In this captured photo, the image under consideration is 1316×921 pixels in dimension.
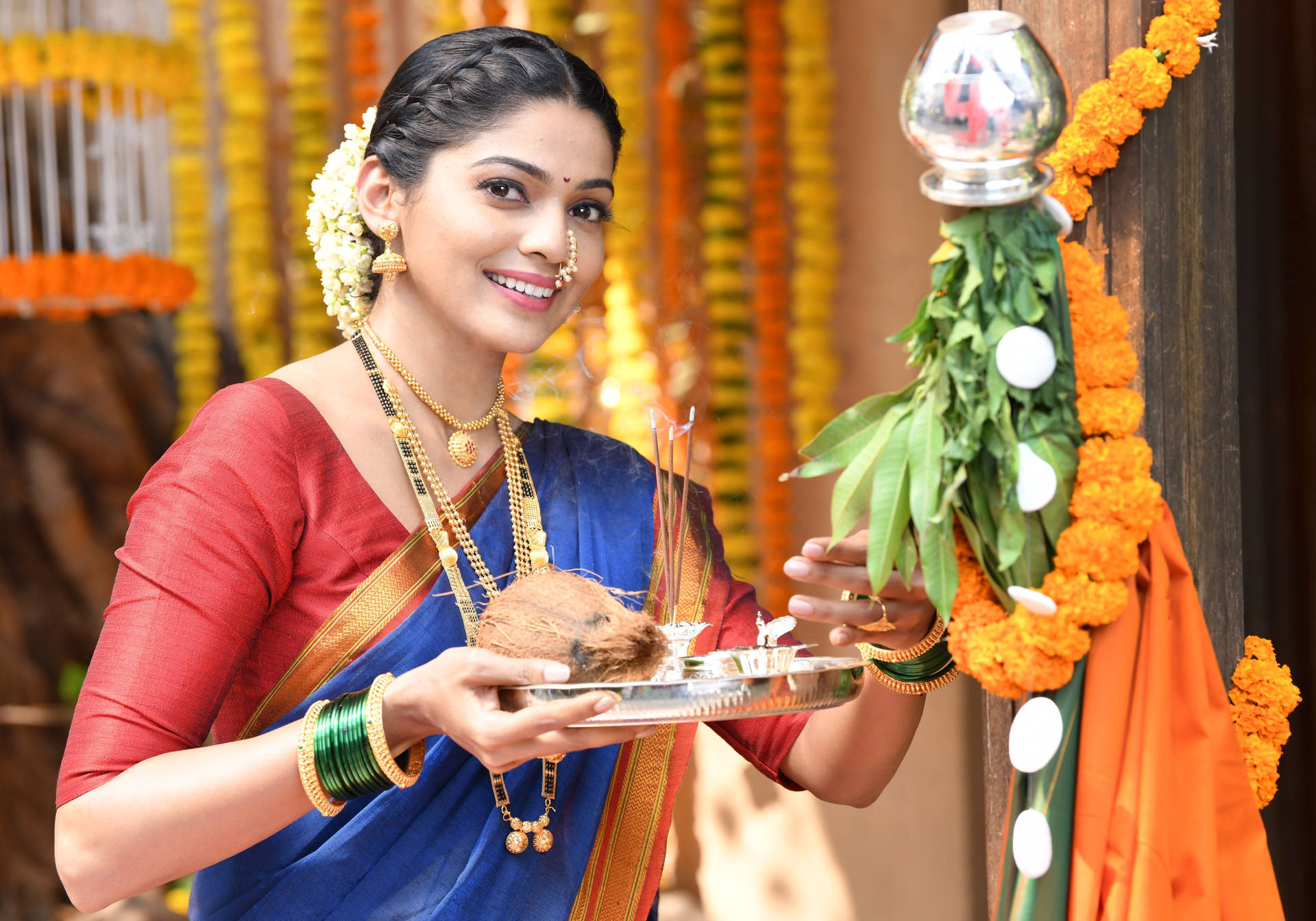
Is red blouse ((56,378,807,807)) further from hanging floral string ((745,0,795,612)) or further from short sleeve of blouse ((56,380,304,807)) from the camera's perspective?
hanging floral string ((745,0,795,612))

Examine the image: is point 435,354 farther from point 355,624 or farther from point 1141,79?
point 1141,79

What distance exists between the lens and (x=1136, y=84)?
4.99ft

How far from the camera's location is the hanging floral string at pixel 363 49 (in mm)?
4160

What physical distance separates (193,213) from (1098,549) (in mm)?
3646

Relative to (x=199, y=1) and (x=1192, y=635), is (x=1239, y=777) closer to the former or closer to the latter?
(x=1192, y=635)

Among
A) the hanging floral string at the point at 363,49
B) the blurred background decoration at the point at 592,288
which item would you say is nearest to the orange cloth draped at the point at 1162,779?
the blurred background decoration at the point at 592,288

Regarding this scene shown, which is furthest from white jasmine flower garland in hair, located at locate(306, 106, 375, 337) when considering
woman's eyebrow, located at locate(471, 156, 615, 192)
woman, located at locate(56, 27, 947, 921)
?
woman's eyebrow, located at locate(471, 156, 615, 192)

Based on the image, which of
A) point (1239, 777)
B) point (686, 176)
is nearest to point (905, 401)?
point (1239, 777)

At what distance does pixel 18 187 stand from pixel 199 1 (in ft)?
2.78

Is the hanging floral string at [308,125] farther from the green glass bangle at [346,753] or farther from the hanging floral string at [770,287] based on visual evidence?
the green glass bangle at [346,753]

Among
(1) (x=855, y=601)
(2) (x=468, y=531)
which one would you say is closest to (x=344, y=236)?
(2) (x=468, y=531)

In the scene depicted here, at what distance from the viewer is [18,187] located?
3.85m

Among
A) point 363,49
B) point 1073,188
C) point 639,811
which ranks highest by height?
point 363,49

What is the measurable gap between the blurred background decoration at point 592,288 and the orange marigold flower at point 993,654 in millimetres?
2052
